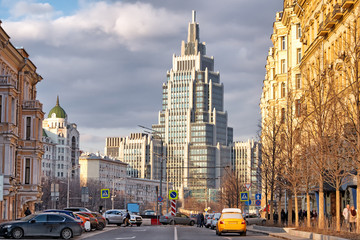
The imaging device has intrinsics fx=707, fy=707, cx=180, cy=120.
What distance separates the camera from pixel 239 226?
44.1 m

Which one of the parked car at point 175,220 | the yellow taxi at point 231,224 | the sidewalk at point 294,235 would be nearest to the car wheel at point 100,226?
the sidewalk at point 294,235

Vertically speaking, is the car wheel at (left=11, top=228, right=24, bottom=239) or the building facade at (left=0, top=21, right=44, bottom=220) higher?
the building facade at (left=0, top=21, right=44, bottom=220)

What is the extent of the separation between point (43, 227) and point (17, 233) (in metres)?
1.41

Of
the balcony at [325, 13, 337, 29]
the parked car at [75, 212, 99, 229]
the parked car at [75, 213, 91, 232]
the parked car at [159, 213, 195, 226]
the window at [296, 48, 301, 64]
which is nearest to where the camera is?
the parked car at [75, 213, 91, 232]

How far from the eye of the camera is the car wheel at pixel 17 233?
37656 millimetres

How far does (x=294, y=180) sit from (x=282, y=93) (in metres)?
31.0

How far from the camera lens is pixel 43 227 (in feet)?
126

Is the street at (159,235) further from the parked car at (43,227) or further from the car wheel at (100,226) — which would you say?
the car wheel at (100,226)

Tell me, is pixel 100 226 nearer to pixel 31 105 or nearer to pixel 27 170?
pixel 27 170

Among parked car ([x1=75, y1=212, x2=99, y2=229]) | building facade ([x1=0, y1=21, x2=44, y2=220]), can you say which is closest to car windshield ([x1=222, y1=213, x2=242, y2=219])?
parked car ([x1=75, y1=212, x2=99, y2=229])

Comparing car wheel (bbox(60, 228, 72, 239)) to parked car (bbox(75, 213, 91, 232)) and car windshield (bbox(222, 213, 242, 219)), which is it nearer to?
car windshield (bbox(222, 213, 242, 219))

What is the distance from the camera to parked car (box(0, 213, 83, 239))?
124 ft

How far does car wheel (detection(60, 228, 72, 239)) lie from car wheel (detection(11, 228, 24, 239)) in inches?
83.6

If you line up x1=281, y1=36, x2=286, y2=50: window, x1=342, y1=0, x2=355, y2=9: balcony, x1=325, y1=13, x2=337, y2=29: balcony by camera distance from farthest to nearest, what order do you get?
x1=281, y1=36, x2=286, y2=50: window, x1=325, y1=13, x2=337, y2=29: balcony, x1=342, y1=0, x2=355, y2=9: balcony
